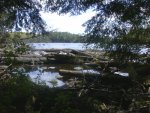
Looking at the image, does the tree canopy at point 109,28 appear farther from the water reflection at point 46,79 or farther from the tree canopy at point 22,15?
the water reflection at point 46,79

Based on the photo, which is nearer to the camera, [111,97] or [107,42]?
[111,97]

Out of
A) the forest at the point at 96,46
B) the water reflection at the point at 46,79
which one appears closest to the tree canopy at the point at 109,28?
the forest at the point at 96,46

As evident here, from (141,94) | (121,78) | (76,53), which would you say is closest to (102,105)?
(141,94)

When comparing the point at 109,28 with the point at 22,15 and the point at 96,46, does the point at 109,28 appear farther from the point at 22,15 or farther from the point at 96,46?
the point at 22,15

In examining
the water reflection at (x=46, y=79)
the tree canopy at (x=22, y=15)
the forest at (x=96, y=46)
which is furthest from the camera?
the water reflection at (x=46, y=79)

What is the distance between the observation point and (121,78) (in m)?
11.1

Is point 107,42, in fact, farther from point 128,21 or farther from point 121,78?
point 121,78

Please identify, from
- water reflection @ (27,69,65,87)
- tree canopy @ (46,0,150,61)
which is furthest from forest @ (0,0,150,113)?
water reflection @ (27,69,65,87)

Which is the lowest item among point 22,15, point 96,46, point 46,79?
point 46,79

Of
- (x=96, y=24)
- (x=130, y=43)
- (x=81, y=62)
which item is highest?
(x=96, y=24)

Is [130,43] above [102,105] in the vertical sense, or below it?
above

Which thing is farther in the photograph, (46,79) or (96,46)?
(46,79)

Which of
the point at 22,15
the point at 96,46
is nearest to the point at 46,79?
the point at 96,46

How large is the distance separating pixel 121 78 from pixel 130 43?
2.41 meters
